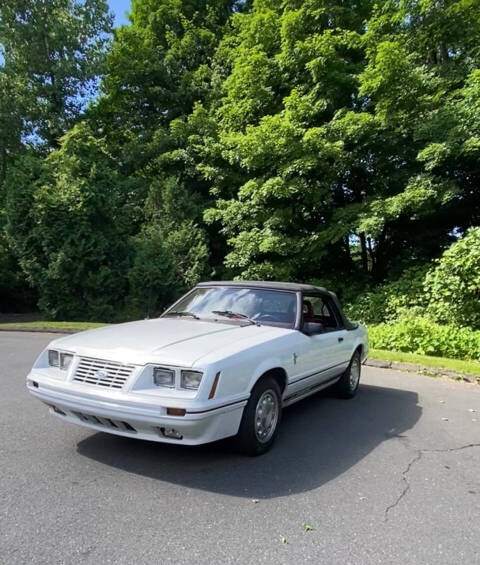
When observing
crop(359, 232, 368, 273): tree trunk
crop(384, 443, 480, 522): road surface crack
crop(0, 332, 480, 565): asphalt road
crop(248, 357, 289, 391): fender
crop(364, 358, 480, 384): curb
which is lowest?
crop(364, 358, 480, 384): curb

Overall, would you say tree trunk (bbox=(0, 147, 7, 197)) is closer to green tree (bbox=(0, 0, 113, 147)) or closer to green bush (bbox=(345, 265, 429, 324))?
green tree (bbox=(0, 0, 113, 147))

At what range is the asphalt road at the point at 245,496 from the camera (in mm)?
2758

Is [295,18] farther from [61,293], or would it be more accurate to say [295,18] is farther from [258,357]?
[258,357]

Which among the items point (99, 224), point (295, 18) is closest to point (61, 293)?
point (99, 224)

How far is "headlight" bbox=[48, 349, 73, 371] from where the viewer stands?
412 cm

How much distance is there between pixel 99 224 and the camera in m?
18.4

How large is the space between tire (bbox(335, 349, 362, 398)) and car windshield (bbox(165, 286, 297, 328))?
1704mm

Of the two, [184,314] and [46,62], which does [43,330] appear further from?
[46,62]

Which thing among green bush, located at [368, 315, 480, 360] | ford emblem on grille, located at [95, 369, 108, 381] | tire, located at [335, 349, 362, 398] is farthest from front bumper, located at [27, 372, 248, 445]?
green bush, located at [368, 315, 480, 360]

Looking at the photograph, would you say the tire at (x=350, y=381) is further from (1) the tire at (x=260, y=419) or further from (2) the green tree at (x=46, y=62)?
(2) the green tree at (x=46, y=62)

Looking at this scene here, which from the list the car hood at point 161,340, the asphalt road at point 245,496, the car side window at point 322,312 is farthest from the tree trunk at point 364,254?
the car hood at point 161,340

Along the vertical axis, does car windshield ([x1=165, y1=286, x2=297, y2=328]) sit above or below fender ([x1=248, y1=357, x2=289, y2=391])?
above

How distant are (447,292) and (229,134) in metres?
9.52

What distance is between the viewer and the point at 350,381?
6.48 m
